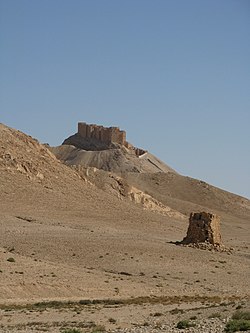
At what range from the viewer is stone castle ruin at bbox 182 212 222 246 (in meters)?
55.2

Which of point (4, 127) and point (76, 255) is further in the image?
point (4, 127)

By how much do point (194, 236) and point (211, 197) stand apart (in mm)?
A: 70987

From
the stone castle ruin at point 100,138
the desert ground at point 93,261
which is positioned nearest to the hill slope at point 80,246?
the desert ground at point 93,261

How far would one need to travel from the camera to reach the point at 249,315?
21.9 meters

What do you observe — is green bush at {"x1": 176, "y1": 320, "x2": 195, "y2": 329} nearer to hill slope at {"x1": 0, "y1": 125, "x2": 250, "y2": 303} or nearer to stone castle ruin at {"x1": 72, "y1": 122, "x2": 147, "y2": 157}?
hill slope at {"x1": 0, "y1": 125, "x2": 250, "y2": 303}

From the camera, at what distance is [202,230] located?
55.8 meters

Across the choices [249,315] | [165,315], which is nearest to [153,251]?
[165,315]

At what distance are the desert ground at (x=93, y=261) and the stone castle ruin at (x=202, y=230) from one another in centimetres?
137

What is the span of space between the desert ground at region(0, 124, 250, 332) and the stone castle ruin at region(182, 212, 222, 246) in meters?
1.37

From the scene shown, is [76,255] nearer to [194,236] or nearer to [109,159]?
[194,236]

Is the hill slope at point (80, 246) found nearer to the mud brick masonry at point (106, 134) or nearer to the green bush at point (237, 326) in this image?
the green bush at point (237, 326)

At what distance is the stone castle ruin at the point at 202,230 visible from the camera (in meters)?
55.2

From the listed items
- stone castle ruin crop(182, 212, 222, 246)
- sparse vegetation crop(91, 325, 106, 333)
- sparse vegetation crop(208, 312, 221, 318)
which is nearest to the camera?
sparse vegetation crop(91, 325, 106, 333)

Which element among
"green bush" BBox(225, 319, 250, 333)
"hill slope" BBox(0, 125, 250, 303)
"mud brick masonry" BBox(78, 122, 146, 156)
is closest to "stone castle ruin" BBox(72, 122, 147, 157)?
"mud brick masonry" BBox(78, 122, 146, 156)
